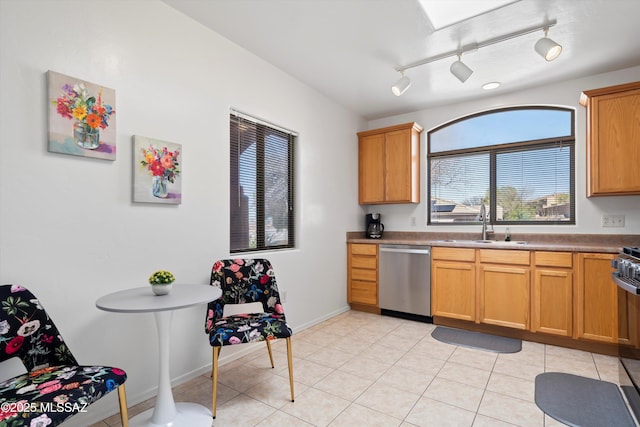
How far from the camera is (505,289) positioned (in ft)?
10.3

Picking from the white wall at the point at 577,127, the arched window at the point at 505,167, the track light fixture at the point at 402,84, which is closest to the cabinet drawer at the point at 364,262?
the white wall at the point at 577,127

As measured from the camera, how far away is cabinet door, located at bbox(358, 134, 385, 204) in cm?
424

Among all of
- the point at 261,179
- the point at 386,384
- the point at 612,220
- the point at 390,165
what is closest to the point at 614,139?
the point at 612,220

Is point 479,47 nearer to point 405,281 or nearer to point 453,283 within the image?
point 453,283

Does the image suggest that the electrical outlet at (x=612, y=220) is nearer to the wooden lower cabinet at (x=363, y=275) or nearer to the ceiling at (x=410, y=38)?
the ceiling at (x=410, y=38)

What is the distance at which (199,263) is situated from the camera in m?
2.41

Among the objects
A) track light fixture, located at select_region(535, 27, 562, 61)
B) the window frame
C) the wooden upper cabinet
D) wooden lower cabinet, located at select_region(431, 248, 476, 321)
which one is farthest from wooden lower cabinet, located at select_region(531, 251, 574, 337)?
the window frame

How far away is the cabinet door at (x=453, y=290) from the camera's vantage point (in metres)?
3.32

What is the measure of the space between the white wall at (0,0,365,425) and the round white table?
265 millimetres

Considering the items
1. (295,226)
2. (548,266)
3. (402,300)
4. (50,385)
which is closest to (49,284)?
(50,385)

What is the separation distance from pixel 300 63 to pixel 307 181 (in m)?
1.16

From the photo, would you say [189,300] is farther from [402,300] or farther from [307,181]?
[402,300]

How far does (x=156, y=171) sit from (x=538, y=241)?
3685 millimetres

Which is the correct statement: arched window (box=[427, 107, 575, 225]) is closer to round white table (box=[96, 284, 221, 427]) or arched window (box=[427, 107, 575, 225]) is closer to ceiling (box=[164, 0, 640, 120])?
ceiling (box=[164, 0, 640, 120])
